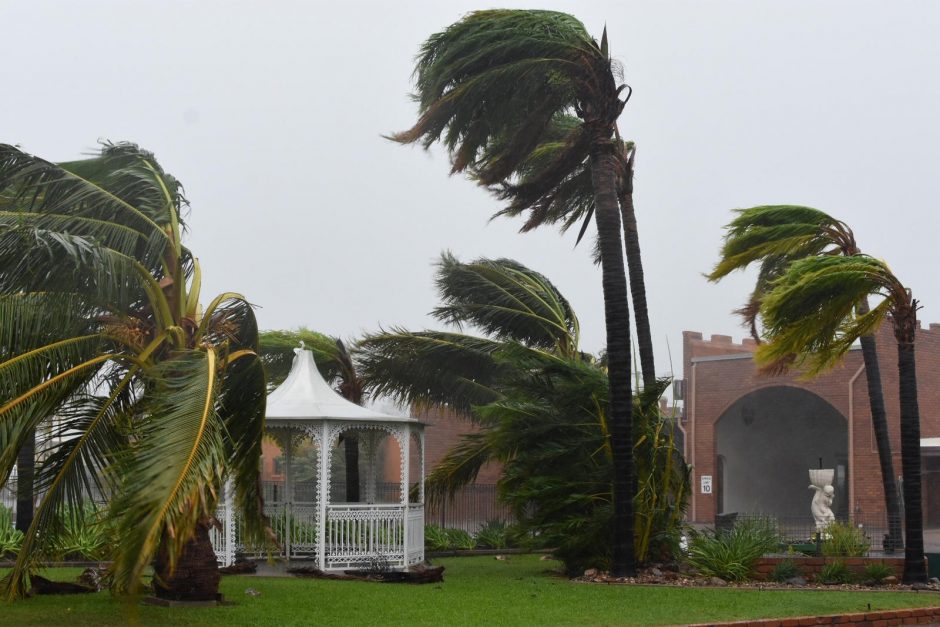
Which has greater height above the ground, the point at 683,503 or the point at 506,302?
the point at 506,302

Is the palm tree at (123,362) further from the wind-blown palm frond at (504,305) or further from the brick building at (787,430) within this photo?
the brick building at (787,430)

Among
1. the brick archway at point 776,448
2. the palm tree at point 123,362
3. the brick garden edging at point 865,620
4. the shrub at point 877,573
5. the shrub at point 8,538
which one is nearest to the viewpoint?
the palm tree at point 123,362

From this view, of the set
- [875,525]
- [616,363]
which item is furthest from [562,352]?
[875,525]

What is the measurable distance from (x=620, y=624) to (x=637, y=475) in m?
6.21

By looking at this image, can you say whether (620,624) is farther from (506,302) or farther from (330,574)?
(506,302)

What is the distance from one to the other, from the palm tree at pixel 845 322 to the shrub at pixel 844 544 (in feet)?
3.33

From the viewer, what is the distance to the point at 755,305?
23844 mm

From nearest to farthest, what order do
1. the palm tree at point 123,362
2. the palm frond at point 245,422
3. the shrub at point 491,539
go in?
the palm tree at point 123,362, the palm frond at point 245,422, the shrub at point 491,539

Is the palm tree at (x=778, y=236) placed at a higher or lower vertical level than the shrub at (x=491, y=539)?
higher

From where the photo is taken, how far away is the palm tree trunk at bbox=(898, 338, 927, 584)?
16828 millimetres

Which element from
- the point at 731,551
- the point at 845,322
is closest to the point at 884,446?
the point at 845,322

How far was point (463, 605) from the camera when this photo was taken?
14.1 meters

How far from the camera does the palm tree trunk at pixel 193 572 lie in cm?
1301

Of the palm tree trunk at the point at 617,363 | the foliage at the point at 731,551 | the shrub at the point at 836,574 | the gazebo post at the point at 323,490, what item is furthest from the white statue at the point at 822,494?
the gazebo post at the point at 323,490
